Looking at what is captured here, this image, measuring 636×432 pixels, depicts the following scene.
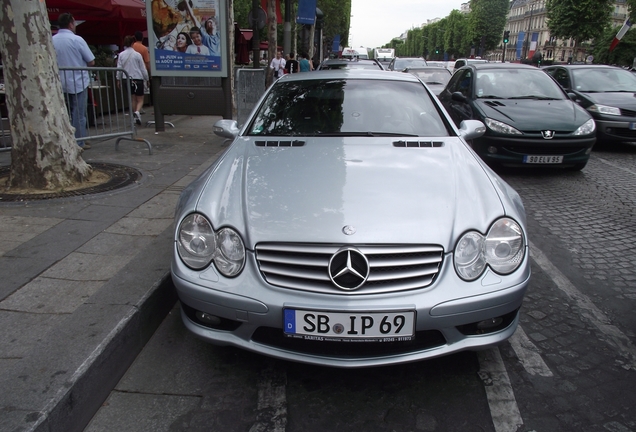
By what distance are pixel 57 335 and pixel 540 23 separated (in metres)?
127

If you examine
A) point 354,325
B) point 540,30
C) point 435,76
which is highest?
point 540,30

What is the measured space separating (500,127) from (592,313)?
4266 millimetres

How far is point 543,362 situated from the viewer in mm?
2873

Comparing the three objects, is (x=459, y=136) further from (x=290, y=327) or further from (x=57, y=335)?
(x=57, y=335)

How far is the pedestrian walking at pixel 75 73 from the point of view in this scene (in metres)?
7.47

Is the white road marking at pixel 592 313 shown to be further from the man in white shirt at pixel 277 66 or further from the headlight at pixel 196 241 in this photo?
the man in white shirt at pixel 277 66

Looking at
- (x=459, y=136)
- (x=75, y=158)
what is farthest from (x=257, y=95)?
(x=459, y=136)

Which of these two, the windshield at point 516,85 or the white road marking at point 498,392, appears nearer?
the white road marking at point 498,392

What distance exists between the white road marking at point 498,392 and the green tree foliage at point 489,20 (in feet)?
305

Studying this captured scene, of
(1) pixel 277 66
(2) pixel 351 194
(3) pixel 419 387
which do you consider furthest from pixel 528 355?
(1) pixel 277 66

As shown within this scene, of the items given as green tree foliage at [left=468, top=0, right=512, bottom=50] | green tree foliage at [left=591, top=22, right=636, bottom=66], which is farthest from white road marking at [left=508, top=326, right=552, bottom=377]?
green tree foliage at [left=468, top=0, right=512, bottom=50]

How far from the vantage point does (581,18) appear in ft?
159

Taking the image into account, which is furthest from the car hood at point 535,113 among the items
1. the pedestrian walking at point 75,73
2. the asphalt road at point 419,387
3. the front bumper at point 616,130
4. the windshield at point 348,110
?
the pedestrian walking at point 75,73

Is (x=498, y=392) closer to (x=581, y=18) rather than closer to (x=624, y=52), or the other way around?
(x=624, y=52)
